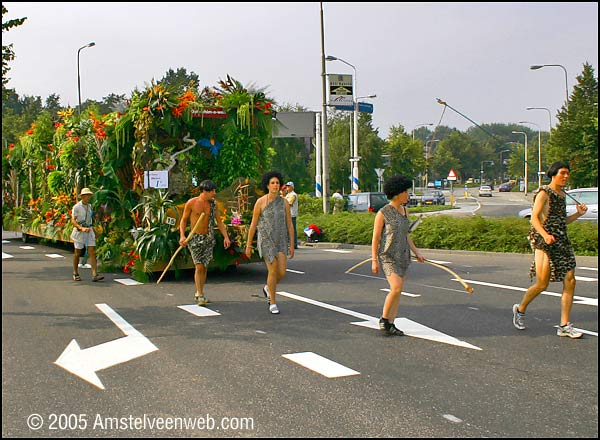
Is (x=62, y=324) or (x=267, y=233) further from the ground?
(x=267, y=233)

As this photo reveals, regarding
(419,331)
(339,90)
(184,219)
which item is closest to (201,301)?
(184,219)

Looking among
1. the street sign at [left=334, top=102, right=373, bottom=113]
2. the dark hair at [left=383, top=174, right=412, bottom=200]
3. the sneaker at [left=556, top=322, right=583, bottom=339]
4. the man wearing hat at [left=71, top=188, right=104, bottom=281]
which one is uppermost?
the street sign at [left=334, top=102, right=373, bottom=113]

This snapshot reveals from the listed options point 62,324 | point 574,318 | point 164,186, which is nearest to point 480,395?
point 574,318

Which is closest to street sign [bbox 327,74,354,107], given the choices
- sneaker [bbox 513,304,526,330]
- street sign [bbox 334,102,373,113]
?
street sign [bbox 334,102,373,113]

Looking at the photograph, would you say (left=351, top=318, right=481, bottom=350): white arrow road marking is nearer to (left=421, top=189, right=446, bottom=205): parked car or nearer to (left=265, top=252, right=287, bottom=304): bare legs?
(left=265, top=252, right=287, bottom=304): bare legs

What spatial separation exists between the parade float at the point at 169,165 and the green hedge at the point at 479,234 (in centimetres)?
708

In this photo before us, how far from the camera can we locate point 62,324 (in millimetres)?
8500

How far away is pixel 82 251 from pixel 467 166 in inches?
4989

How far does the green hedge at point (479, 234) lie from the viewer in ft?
52.7

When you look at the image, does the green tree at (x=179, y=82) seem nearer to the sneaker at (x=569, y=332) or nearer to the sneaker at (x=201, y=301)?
the sneaker at (x=201, y=301)

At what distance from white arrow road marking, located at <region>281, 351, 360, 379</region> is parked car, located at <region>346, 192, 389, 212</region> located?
22.6m

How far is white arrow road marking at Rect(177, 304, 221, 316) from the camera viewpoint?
908 cm

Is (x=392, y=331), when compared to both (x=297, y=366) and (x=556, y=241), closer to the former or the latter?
(x=297, y=366)

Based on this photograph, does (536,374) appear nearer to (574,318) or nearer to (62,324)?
(574,318)
